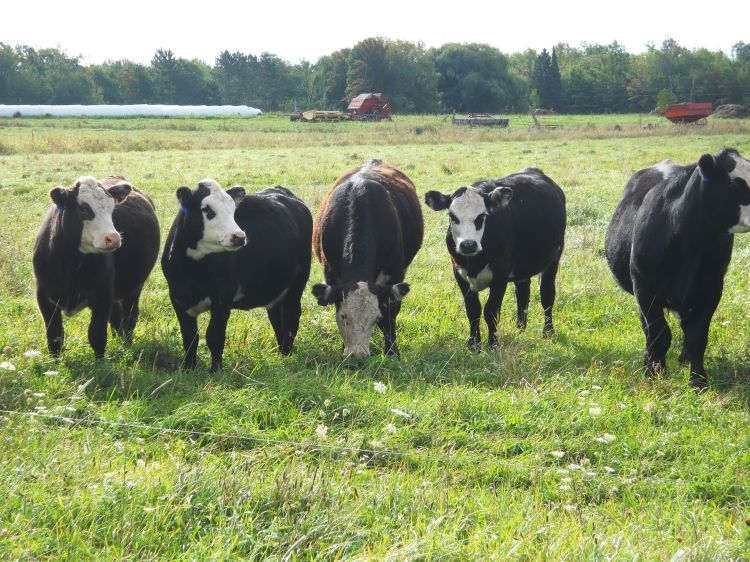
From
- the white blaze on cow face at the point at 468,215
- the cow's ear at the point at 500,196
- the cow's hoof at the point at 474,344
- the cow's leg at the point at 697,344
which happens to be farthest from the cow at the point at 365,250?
the cow's leg at the point at 697,344

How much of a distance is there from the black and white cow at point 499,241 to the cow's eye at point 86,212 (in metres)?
3.27

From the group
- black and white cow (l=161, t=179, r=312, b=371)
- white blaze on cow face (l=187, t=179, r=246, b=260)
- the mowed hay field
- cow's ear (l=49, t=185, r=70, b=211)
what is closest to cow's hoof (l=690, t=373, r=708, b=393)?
the mowed hay field

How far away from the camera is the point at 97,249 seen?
6961 millimetres

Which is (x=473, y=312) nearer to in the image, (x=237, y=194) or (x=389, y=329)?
(x=389, y=329)

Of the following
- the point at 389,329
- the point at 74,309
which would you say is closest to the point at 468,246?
the point at 389,329

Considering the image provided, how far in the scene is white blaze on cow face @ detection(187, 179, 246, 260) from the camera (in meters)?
6.87

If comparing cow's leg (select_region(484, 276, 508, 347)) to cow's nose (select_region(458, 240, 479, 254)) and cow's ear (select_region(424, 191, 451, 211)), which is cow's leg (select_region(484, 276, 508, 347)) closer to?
cow's nose (select_region(458, 240, 479, 254))

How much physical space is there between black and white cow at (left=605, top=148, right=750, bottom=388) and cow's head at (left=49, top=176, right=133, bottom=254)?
15.3 ft

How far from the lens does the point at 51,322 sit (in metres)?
7.08

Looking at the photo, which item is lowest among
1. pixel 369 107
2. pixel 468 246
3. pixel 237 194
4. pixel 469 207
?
pixel 468 246

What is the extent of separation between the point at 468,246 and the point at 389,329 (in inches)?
43.2

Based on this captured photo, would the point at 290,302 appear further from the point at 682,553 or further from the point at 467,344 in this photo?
the point at 682,553

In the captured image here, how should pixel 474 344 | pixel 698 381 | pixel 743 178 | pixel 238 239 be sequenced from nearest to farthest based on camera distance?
1. pixel 743 178
2. pixel 698 381
3. pixel 238 239
4. pixel 474 344

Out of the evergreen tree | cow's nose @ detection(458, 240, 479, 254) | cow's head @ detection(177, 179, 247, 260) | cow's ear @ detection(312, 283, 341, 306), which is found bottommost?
cow's ear @ detection(312, 283, 341, 306)
